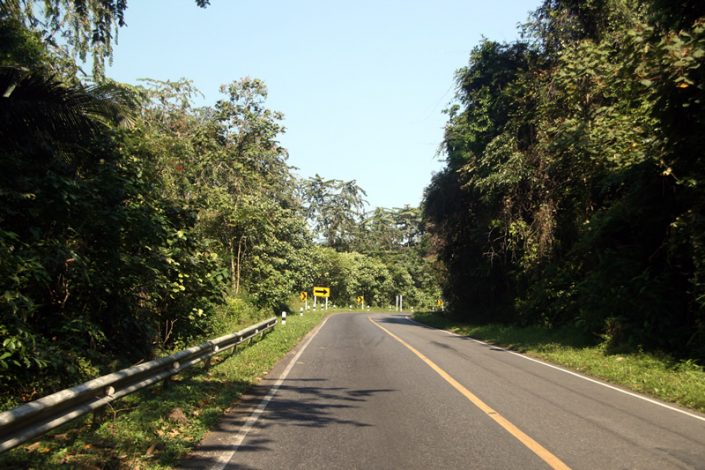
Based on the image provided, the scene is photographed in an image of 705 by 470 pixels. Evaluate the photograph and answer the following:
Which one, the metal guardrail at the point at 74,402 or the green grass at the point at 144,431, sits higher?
the metal guardrail at the point at 74,402

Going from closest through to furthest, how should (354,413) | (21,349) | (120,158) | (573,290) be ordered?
(21,349) → (354,413) → (120,158) → (573,290)

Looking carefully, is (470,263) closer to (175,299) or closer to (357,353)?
(357,353)

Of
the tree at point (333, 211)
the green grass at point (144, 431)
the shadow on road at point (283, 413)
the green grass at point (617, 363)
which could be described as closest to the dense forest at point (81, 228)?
the green grass at point (144, 431)

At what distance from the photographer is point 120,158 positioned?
416 inches

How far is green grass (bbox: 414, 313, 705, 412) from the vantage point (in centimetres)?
976

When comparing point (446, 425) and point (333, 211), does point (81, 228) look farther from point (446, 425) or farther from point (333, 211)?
point (333, 211)

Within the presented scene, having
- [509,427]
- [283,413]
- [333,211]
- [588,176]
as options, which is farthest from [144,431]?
[333,211]

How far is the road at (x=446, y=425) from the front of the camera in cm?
554

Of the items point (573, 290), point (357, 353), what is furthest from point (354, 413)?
point (573, 290)

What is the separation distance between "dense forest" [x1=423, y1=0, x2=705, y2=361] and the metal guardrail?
9786 millimetres

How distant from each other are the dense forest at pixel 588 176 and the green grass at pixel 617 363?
1.94 feet

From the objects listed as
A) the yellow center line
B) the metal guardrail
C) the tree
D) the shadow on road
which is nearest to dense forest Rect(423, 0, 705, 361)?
the yellow center line

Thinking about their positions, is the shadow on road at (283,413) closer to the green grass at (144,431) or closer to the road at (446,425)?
the road at (446,425)

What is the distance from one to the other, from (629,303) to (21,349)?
13322mm
